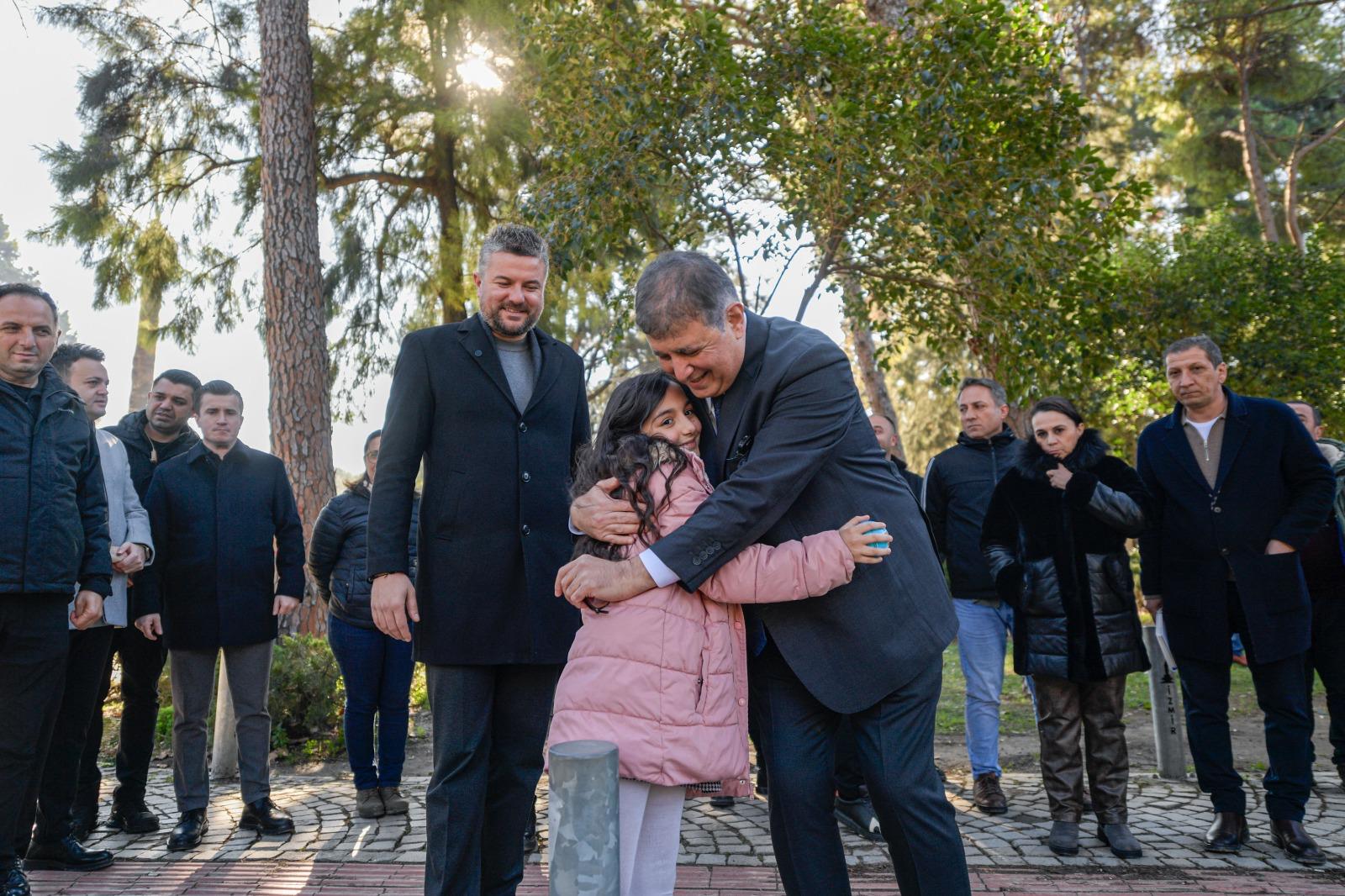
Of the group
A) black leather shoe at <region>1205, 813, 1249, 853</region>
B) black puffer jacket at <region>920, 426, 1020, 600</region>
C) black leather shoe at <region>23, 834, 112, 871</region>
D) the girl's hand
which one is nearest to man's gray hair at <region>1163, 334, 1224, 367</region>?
black puffer jacket at <region>920, 426, 1020, 600</region>

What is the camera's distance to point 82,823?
16.7 feet

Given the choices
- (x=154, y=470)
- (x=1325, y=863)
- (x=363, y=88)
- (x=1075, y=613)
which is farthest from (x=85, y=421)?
(x=363, y=88)

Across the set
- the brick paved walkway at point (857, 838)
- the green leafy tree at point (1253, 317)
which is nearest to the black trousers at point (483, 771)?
the brick paved walkway at point (857, 838)

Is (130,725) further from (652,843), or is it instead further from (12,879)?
(652,843)

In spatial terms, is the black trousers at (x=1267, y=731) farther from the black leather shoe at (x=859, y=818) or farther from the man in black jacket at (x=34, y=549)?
the man in black jacket at (x=34, y=549)

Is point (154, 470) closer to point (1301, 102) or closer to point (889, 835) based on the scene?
point (889, 835)

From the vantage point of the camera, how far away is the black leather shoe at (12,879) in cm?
385

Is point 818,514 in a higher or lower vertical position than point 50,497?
lower

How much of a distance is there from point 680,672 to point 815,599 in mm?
424

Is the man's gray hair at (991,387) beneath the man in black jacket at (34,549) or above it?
above

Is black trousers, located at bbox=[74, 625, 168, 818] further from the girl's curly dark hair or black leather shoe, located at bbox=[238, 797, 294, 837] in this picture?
the girl's curly dark hair

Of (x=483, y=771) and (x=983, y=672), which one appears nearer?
(x=483, y=771)

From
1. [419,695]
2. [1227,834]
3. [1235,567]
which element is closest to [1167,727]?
[1227,834]

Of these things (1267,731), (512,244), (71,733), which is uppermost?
(512,244)
